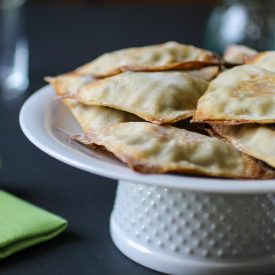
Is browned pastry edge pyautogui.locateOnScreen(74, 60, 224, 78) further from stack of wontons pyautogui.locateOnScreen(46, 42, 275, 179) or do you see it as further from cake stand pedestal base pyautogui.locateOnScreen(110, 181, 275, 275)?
cake stand pedestal base pyautogui.locateOnScreen(110, 181, 275, 275)

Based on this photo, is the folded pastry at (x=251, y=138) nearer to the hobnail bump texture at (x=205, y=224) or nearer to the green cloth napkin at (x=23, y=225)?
the hobnail bump texture at (x=205, y=224)

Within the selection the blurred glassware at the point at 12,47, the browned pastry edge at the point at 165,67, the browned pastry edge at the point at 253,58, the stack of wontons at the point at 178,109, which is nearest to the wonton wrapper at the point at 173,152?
the stack of wontons at the point at 178,109

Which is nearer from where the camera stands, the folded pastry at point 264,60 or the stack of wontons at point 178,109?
the stack of wontons at point 178,109

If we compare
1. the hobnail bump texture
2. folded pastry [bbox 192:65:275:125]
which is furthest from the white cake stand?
folded pastry [bbox 192:65:275:125]

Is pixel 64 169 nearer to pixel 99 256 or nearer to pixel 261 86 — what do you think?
pixel 99 256

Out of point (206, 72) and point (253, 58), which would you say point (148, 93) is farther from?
point (253, 58)
